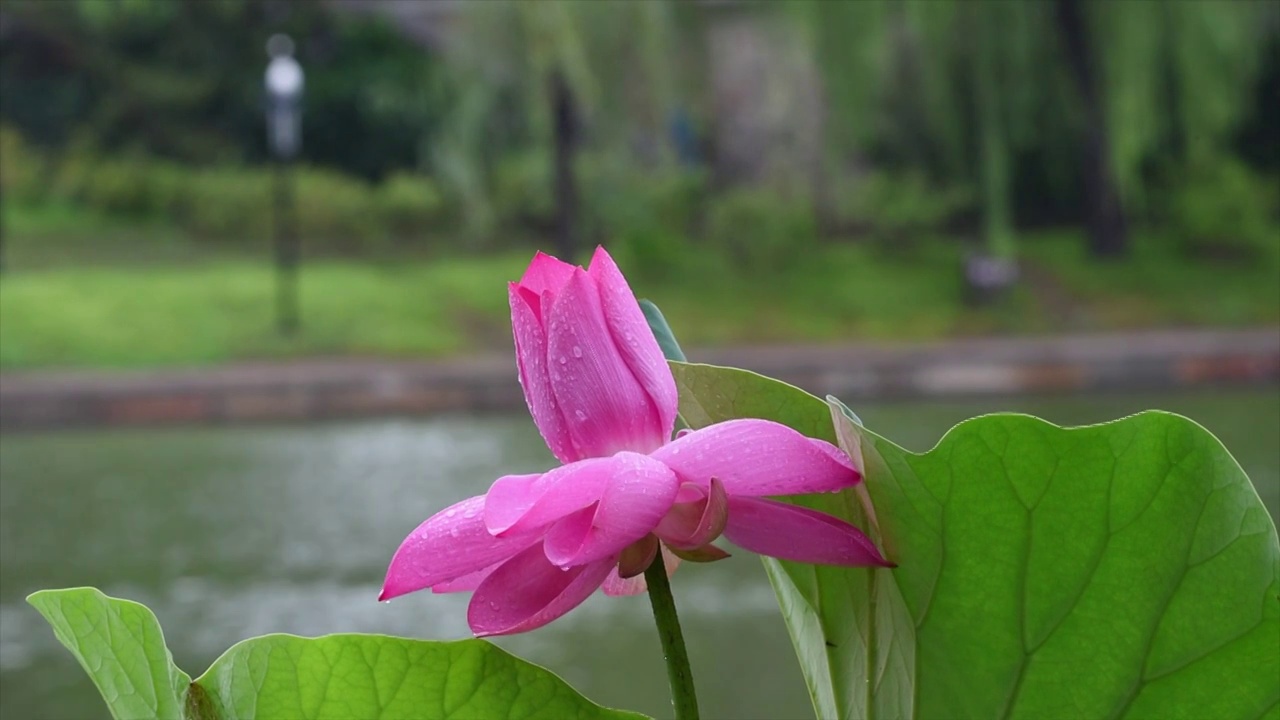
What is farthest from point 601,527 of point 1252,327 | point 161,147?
point 161,147

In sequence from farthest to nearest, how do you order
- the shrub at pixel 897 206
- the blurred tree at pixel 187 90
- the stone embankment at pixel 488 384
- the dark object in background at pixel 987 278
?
the blurred tree at pixel 187 90 < the shrub at pixel 897 206 < the dark object in background at pixel 987 278 < the stone embankment at pixel 488 384

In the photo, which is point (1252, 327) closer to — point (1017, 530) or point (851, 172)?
point (851, 172)

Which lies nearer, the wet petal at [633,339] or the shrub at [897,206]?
the wet petal at [633,339]

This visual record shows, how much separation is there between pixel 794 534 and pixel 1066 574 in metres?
0.04

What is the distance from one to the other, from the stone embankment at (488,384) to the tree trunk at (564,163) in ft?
5.09

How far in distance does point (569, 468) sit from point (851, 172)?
26.3 feet

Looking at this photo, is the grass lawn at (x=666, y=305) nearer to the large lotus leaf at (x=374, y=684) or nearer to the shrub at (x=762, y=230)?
the shrub at (x=762, y=230)

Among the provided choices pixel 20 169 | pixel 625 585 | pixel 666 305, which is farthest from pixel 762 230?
pixel 625 585

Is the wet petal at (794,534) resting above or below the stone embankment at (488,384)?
above

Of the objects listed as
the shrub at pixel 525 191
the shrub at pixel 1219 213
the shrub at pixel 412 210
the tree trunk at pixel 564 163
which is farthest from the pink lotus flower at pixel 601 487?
the shrub at pixel 412 210

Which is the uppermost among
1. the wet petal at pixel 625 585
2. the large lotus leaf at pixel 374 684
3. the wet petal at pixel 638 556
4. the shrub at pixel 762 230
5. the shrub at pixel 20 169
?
the wet petal at pixel 638 556

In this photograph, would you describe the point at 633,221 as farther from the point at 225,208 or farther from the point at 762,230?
the point at 225,208

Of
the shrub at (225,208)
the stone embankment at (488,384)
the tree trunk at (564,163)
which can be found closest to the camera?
the stone embankment at (488,384)

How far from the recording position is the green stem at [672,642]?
152 mm
